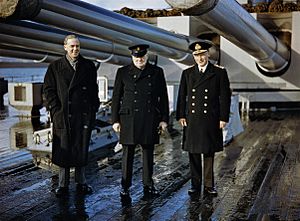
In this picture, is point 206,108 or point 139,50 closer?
point 139,50

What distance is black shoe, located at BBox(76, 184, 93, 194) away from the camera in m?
4.56

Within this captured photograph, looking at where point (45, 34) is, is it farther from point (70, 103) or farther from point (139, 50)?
point (139, 50)

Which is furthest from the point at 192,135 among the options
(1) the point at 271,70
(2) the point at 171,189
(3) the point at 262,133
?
(1) the point at 271,70

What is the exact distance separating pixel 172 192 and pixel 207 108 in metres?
0.88

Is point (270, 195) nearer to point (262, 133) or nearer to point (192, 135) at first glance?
point (192, 135)

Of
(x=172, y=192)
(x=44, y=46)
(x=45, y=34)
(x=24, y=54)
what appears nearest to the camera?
(x=172, y=192)

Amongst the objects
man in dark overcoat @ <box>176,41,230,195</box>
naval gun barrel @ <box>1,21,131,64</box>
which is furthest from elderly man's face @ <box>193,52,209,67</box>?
naval gun barrel @ <box>1,21,131,64</box>

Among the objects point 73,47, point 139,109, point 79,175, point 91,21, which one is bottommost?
point 79,175

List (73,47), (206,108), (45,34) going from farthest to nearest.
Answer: (45,34)
(206,108)
(73,47)

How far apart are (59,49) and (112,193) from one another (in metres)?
2.33

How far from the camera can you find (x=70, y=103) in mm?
4344

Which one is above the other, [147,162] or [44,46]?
[44,46]

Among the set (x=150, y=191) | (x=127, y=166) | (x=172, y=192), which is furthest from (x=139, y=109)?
(x=172, y=192)

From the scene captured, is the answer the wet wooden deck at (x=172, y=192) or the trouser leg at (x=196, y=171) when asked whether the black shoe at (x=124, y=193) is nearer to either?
the wet wooden deck at (x=172, y=192)
